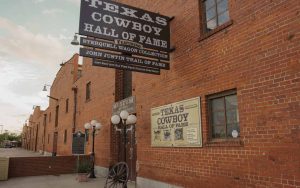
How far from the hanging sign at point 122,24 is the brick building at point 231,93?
2.41 feet

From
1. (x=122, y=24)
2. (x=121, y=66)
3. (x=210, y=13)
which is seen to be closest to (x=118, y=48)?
(x=121, y=66)

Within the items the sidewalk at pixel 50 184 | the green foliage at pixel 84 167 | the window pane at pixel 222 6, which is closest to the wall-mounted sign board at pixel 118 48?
the window pane at pixel 222 6

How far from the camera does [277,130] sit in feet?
19.2

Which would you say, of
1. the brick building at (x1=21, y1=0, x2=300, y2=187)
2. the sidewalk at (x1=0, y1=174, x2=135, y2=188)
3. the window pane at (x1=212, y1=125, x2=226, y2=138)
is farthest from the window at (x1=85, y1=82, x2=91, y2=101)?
the window pane at (x1=212, y1=125, x2=226, y2=138)

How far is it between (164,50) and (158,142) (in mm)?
2997

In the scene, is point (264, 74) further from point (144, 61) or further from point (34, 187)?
point (34, 187)

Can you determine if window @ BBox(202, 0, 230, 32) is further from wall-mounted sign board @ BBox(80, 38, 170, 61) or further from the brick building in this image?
wall-mounted sign board @ BBox(80, 38, 170, 61)

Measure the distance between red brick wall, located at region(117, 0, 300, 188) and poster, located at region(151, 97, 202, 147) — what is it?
194 millimetres

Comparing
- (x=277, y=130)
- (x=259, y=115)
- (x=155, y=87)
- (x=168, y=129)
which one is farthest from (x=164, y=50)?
(x=277, y=130)

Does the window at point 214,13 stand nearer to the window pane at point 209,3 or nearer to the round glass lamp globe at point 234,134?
the window pane at point 209,3

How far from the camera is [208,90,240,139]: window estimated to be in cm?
712

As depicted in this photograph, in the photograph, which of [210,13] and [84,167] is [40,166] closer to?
[84,167]

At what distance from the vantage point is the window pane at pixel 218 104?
297 inches

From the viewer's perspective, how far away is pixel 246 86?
6672 mm
